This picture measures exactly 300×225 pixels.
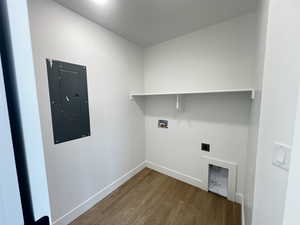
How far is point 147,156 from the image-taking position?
2.70 metres

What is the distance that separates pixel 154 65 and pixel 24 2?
218 centimetres

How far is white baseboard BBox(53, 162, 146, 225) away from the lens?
147cm

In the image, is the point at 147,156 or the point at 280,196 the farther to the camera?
the point at 147,156

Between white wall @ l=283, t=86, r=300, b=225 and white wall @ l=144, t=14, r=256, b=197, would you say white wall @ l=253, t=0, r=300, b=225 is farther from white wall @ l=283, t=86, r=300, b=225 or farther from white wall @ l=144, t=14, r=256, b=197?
white wall @ l=144, t=14, r=256, b=197

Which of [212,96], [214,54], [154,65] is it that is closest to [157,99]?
[154,65]

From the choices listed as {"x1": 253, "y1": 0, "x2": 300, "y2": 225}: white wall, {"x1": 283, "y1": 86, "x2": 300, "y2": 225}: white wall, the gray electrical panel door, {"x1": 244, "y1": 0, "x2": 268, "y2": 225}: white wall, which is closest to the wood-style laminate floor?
{"x1": 244, "y1": 0, "x2": 268, "y2": 225}: white wall

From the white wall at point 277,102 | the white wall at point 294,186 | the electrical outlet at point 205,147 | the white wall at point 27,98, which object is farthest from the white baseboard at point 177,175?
the white wall at point 27,98

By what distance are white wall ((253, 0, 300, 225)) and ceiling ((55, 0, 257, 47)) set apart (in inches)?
36.4

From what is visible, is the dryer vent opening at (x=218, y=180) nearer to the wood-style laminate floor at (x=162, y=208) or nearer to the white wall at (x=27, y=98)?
the wood-style laminate floor at (x=162, y=208)

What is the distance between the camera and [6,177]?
30cm

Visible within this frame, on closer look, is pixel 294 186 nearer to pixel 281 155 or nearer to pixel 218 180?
pixel 281 155

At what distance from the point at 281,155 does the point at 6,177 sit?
112 cm

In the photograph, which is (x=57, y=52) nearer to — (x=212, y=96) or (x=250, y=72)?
(x=212, y=96)

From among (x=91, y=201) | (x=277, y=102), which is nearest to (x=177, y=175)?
(x=91, y=201)
